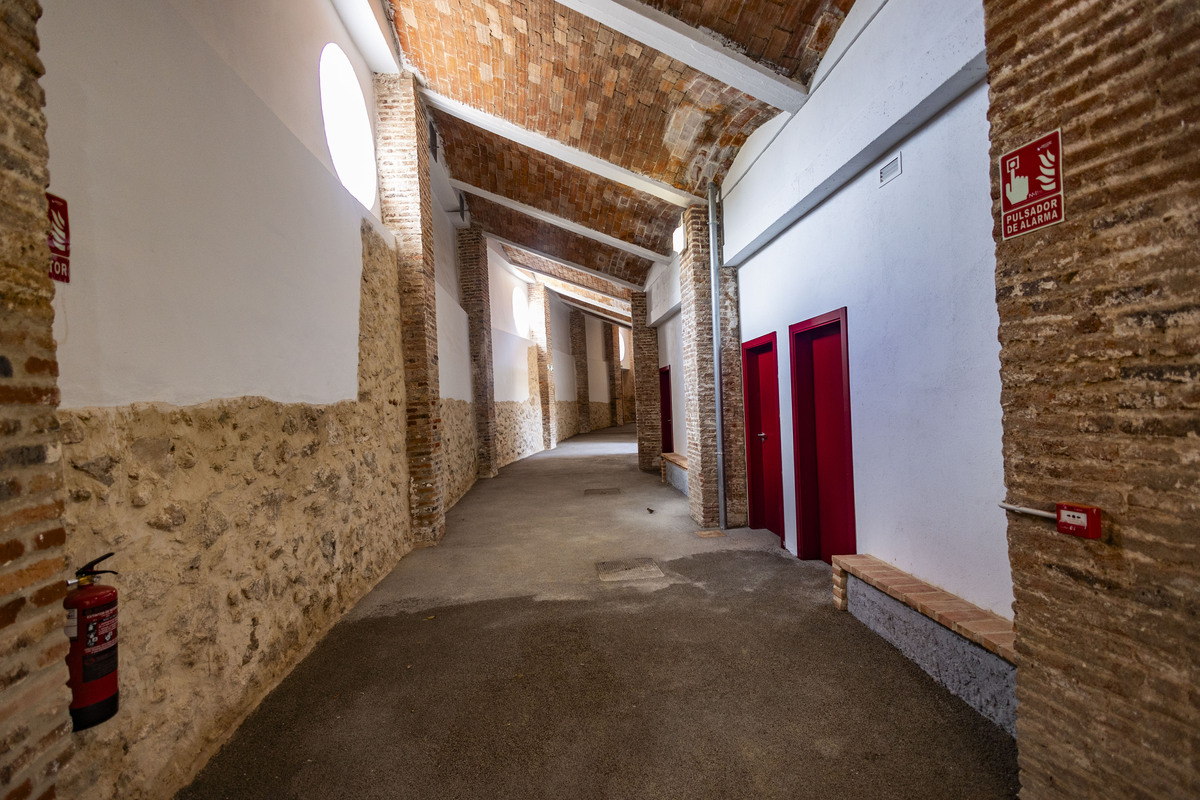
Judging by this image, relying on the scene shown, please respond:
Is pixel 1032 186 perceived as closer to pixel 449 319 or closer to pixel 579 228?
pixel 579 228

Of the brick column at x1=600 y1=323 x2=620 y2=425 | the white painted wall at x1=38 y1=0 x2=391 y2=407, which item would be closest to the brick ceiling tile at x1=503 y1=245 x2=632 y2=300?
the white painted wall at x1=38 y1=0 x2=391 y2=407

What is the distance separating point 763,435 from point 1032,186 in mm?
3961

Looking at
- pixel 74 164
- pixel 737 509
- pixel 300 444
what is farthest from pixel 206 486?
pixel 737 509

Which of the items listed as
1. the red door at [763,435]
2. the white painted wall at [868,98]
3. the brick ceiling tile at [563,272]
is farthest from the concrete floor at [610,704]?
the brick ceiling tile at [563,272]

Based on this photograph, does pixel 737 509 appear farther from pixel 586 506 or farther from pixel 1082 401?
pixel 1082 401

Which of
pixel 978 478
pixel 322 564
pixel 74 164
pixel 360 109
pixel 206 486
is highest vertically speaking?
pixel 360 109

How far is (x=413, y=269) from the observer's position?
18.6ft

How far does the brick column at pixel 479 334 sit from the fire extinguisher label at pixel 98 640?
8.93 m

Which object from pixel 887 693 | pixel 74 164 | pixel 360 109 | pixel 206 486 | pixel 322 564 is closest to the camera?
pixel 74 164

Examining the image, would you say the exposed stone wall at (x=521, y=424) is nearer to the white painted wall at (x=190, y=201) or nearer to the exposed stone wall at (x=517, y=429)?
the exposed stone wall at (x=517, y=429)

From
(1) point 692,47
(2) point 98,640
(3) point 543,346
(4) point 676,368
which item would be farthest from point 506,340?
(2) point 98,640

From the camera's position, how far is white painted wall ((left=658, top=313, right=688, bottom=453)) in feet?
28.6

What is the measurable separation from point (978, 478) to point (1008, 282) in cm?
127

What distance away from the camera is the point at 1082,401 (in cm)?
163
